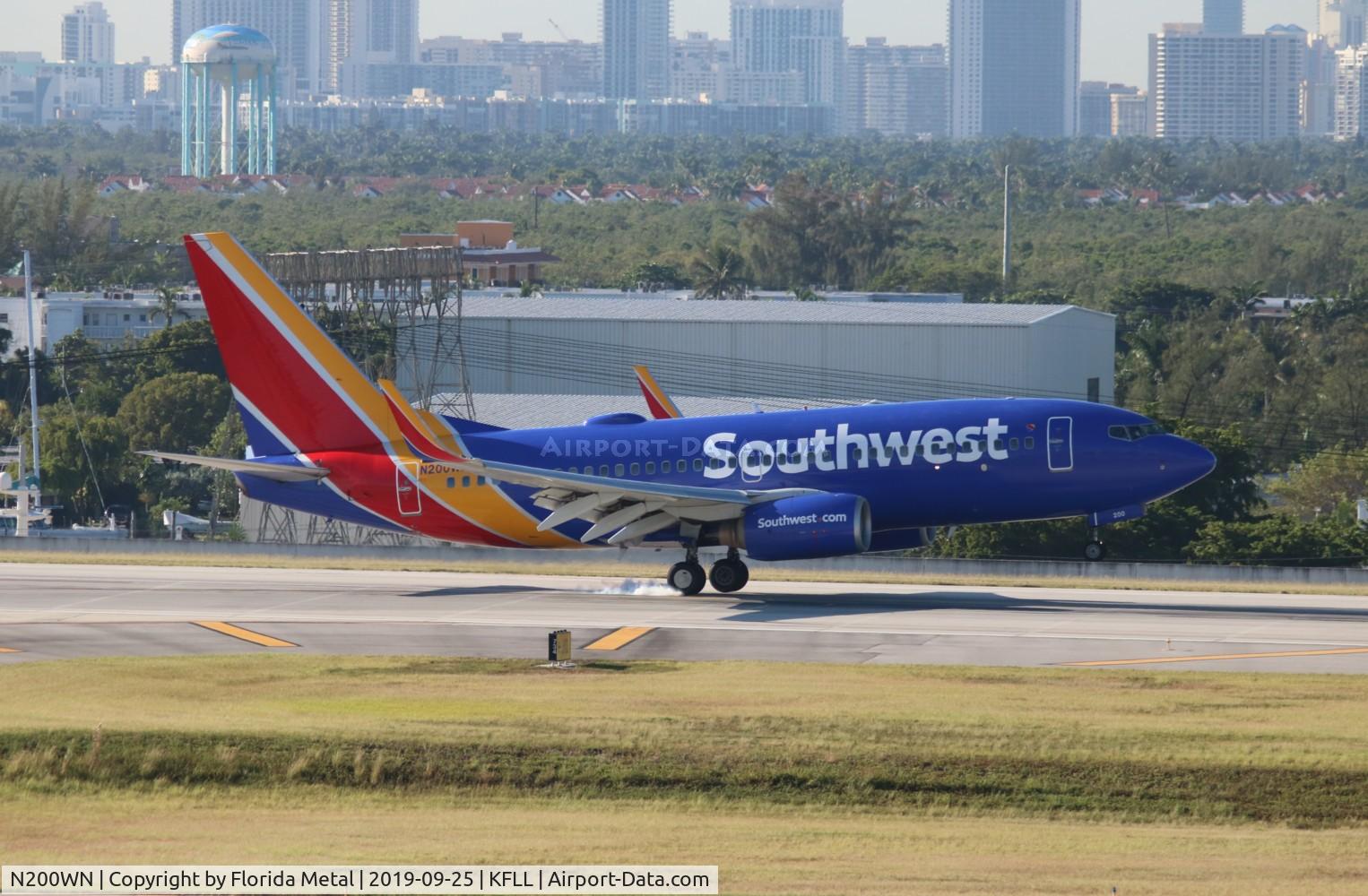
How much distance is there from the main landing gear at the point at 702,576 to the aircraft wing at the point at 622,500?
1.79 metres

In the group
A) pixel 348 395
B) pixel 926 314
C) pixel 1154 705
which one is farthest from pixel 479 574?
pixel 926 314

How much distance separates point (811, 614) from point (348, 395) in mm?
13791

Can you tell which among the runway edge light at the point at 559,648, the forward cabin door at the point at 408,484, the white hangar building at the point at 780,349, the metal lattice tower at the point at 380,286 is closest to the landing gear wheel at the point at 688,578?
the forward cabin door at the point at 408,484

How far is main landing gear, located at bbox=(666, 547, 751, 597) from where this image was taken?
50906 mm

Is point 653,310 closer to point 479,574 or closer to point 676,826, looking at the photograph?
point 479,574

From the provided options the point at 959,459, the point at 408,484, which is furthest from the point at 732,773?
the point at 408,484

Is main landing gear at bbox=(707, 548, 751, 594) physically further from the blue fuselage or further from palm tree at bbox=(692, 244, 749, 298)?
palm tree at bbox=(692, 244, 749, 298)

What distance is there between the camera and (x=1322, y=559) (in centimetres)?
7200

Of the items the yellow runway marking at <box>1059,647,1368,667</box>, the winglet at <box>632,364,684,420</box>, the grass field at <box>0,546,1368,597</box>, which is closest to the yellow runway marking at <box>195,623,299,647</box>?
the grass field at <box>0,546,1368,597</box>

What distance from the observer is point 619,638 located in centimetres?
4312

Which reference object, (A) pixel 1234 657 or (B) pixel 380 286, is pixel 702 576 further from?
(B) pixel 380 286

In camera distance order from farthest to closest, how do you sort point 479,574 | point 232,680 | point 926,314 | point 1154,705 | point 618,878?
point 926,314 → point 479,574 → point 232,680 → point 1154,705 → point 618,878

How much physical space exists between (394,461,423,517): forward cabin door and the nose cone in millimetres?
18639

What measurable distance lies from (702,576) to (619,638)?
809 centimetres
